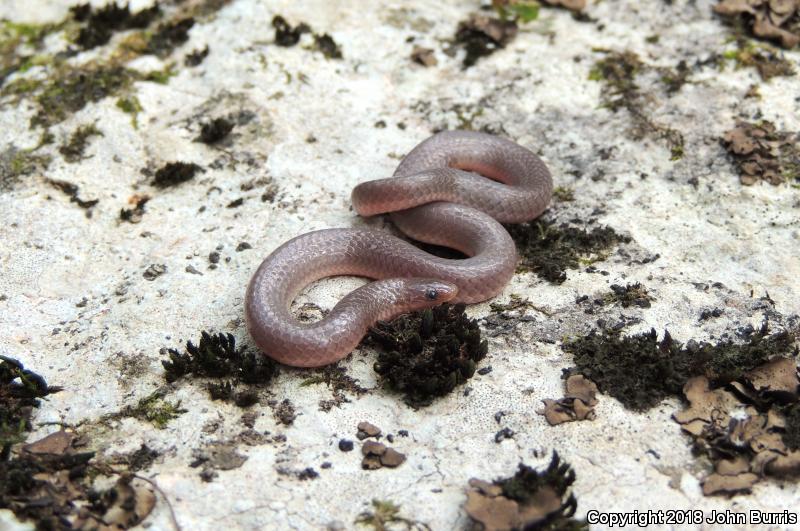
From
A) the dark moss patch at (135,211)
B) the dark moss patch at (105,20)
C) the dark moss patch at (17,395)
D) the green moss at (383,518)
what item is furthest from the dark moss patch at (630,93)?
the dark moss patch at (17,395)

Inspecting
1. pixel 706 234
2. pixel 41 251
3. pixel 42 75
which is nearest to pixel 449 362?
pixel 706 234

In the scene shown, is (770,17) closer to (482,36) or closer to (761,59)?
(761,59)

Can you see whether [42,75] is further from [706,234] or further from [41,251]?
[706,234]

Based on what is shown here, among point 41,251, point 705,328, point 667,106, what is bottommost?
point 41,251

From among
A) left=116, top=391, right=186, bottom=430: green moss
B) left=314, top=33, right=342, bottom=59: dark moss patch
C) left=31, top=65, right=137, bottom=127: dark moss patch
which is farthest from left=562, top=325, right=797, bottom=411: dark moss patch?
left=31, top=65, right=137, bottom=127: dark moss patch

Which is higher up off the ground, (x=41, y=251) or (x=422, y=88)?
(x=422, y=88)

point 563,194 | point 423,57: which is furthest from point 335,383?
point 423,57

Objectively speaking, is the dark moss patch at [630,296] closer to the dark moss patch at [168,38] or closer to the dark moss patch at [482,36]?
the dark moss patch at [482,36]
